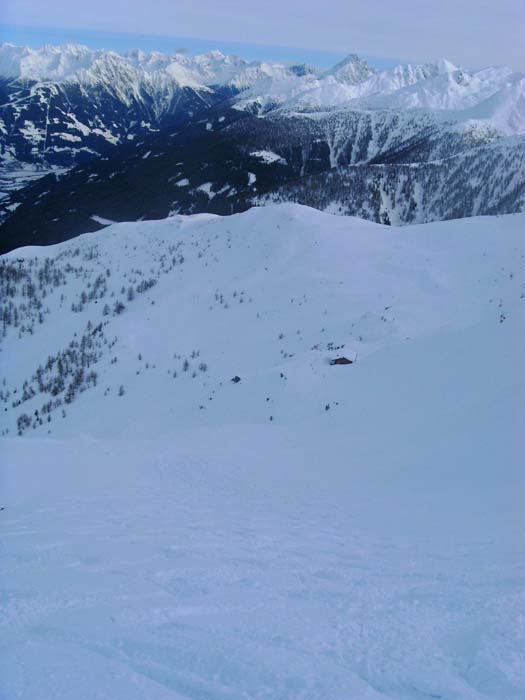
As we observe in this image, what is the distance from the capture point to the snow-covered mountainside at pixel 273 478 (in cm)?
360

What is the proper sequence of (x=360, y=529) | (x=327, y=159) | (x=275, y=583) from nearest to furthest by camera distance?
1. (x=275, y=583)
2. (x=360, y=529)
3. (x=327, y=159)

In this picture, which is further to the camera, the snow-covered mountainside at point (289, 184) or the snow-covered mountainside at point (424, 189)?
the snow-covered mountainside at point (289, 184)

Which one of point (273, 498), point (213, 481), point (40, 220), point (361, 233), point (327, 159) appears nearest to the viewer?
point (273, 498)

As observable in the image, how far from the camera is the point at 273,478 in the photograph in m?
9.88

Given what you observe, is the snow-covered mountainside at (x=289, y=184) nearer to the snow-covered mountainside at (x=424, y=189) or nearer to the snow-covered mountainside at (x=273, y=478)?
the snow-covered mountainside at (x=424, y=189)

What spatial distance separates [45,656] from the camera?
11.6ft

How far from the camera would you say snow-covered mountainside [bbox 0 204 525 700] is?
142 inches

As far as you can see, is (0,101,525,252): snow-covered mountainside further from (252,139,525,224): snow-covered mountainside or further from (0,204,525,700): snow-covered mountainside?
(0,204,525,700): snow-covered mountainside

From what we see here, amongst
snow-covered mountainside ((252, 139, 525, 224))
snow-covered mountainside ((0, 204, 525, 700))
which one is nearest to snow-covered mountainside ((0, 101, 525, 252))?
snow-covered mountainside ((252, 139, 525, 224))

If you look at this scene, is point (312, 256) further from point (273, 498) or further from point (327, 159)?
point (327, 159)

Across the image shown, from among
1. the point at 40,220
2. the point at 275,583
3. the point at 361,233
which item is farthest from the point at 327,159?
the point at 275,583

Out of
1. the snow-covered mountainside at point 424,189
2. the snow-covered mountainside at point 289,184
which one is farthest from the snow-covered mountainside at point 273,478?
the snow-covered mountainside at point 289,184

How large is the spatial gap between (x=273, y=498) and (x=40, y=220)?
6774 inches

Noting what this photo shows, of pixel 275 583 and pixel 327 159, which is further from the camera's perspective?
pixel 327 159
